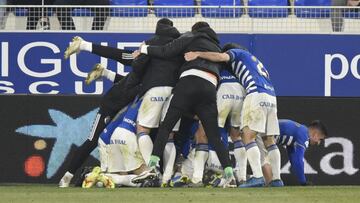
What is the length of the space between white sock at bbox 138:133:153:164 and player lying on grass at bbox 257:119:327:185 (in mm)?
1404

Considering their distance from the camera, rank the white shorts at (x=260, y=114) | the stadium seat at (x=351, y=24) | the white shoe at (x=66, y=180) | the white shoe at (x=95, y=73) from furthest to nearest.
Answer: the stadium seat at (x=351, y=24)
the white shoe at (x=95, y=73)
the white shoe at (x=66, y=180)
the white shorts at (x=260, y=114)

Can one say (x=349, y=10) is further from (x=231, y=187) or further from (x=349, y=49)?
(x=231, y=187)

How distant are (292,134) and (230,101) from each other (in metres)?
0.94

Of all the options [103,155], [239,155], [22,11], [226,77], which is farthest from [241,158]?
[22,11]

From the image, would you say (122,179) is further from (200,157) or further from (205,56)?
(205,56)

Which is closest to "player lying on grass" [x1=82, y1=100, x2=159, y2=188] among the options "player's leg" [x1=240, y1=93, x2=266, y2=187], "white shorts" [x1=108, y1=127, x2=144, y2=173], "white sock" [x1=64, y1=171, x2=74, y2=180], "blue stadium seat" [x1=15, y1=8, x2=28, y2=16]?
"white shorts" [x1=108, y1=127, x2=144, y2=173]

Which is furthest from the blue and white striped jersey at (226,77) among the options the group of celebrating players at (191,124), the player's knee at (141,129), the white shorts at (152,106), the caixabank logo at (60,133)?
the caixabank logo at (60,133)

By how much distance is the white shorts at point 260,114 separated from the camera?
12.5 meters

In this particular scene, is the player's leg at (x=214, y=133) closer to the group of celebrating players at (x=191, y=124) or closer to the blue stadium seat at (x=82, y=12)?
the group of celebrating players at (x=191, y=124)

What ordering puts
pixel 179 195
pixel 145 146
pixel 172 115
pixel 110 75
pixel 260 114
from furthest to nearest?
pixel 110 75
pixel 145 146
pixel 260 114
pixel 172 115
pixel 179 195

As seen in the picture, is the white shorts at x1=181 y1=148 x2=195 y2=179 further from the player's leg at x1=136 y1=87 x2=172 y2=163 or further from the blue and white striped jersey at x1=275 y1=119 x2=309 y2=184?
the blue and white striped jersey at x1=275 y1=119 x2=309 y2=184

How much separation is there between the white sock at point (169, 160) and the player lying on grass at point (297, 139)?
3.68 feet

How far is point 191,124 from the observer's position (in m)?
13.1

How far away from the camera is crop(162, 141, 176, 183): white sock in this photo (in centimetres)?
1265
